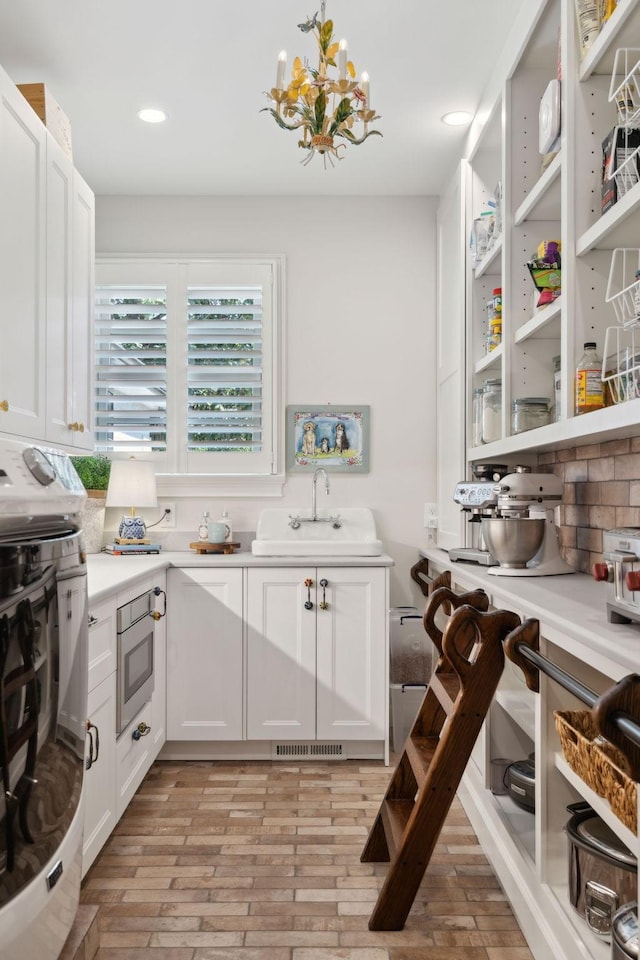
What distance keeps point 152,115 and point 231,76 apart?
1.50 feet

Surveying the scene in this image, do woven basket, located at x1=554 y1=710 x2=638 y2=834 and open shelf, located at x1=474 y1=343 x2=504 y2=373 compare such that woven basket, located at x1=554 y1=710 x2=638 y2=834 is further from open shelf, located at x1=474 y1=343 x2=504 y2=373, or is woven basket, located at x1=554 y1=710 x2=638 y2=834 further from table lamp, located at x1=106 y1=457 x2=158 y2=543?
table lamp, located at x1=106 y1=457 x2=158 y2=543

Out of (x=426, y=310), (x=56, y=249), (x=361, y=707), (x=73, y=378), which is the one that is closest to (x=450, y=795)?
(x=361, y=707)

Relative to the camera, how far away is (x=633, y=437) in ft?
6.98

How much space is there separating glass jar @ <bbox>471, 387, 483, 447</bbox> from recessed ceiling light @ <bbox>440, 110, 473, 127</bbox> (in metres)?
1.15

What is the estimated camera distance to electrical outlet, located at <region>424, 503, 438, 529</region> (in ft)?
12.8

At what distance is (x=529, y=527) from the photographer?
2342 mm

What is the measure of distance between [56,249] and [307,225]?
5.57 ft

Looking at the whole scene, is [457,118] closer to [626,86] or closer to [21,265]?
[626,86]

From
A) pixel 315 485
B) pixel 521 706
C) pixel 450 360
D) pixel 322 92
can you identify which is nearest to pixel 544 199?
pixel 322 92

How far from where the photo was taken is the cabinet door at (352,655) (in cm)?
329

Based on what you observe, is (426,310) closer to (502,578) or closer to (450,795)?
(502,578)

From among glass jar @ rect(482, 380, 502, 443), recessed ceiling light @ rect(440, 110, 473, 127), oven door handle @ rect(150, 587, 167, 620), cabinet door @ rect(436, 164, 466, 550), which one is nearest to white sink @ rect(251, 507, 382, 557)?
cabinet door @ rect(436, 164, 466, 550)

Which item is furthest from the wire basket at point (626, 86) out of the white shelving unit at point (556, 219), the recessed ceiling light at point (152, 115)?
the recessed ceiling light at point (152, 115)

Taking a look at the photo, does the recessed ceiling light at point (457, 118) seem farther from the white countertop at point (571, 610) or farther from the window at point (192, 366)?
the white countertop at point (571, 610)
